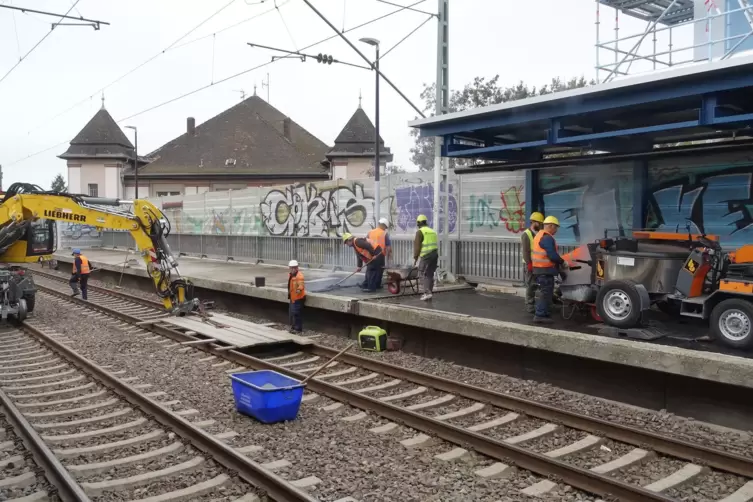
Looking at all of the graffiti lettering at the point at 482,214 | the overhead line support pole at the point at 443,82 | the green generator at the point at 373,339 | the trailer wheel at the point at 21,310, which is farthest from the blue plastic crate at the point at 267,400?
the trailer wheel at the point at 21,310

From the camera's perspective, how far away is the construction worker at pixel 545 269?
959 centimetres

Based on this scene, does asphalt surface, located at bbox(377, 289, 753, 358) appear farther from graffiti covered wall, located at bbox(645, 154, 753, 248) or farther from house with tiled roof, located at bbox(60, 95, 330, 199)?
house with tiled roof, located at bbox(60, 95, 330, 199)

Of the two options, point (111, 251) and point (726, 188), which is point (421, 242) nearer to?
point (726, 188)

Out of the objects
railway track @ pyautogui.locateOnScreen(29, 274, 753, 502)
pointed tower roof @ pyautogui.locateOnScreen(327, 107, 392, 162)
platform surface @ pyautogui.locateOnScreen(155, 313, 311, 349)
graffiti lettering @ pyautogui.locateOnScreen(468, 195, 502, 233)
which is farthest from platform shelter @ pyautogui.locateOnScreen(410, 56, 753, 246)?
pointed tower roof @ pyautogui.locateOnScreen(327, 107, 392, 162)

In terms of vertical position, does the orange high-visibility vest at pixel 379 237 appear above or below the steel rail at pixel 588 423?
above

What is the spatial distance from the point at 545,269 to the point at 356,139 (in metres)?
38.2

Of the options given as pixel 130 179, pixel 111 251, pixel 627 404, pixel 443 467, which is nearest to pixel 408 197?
pixel 627 404

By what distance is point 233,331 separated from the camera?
12703 millimetres

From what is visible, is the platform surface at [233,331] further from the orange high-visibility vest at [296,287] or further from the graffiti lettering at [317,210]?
the graffiti lettering at [317,210]

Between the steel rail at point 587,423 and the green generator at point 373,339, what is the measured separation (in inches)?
49.1

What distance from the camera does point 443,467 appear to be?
236 inches

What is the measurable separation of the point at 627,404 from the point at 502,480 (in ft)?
10.1

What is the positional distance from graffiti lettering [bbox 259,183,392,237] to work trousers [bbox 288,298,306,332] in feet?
16.1

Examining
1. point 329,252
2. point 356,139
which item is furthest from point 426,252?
point 356,139
